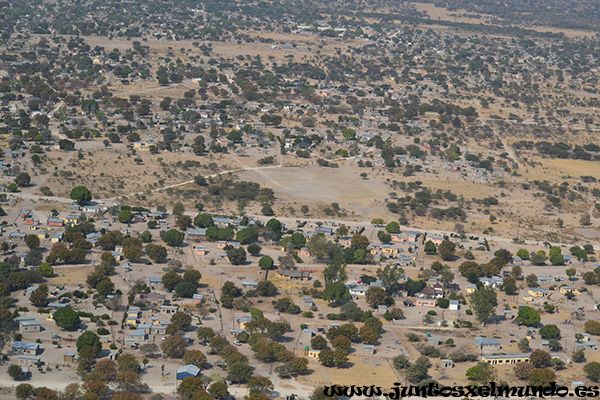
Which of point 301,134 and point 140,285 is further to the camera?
point 301,134

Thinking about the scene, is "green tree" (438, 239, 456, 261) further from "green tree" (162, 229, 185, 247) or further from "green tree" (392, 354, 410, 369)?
"green tree" (392, 354, 410, 369)

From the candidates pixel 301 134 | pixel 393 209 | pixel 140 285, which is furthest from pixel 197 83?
pixel 140 285

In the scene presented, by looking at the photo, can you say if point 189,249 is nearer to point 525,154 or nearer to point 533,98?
point 525,154

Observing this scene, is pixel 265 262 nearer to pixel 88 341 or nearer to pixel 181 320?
pixel 181 320

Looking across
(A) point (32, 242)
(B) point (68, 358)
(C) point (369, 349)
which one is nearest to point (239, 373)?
(C) point (369, 349)

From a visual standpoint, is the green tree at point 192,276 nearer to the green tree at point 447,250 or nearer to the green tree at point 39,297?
the green tree at point 39,297

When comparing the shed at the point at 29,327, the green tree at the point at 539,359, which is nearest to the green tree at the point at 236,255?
the shed at the point at 29,327
